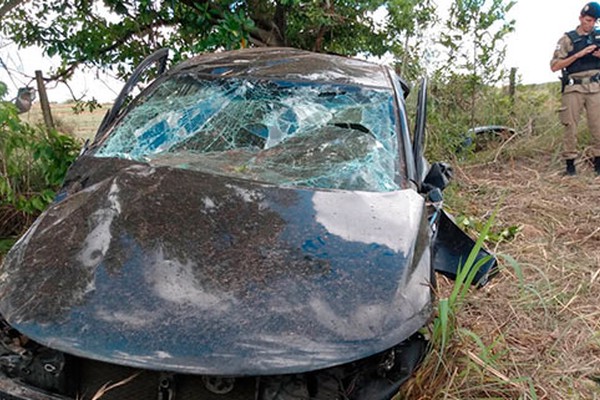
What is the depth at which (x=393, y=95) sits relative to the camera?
2568mm

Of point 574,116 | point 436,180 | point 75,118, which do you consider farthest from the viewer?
point 75,118

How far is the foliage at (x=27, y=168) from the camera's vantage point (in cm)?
323

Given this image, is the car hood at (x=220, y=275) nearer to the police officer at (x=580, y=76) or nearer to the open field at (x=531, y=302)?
the open field at (x=531, y=302)

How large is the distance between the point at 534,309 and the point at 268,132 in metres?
1.65

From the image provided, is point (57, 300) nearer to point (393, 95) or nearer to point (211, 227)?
point (211, 227)

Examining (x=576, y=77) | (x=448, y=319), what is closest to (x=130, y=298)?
(x=448, y=319)

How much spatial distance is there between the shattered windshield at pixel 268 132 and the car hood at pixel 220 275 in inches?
7.6

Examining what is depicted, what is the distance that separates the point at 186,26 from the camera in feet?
15.9

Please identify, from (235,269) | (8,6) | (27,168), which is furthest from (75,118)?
(235,269)

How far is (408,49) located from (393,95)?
4090 mm

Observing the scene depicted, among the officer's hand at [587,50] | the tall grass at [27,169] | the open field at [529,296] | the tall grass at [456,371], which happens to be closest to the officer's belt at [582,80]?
the officer's hand at [587,50]

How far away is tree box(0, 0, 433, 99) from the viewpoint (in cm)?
464

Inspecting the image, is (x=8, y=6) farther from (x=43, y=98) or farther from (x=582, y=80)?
(x=582, y=80)

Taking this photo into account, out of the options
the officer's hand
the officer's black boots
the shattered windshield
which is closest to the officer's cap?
the officer's hand
